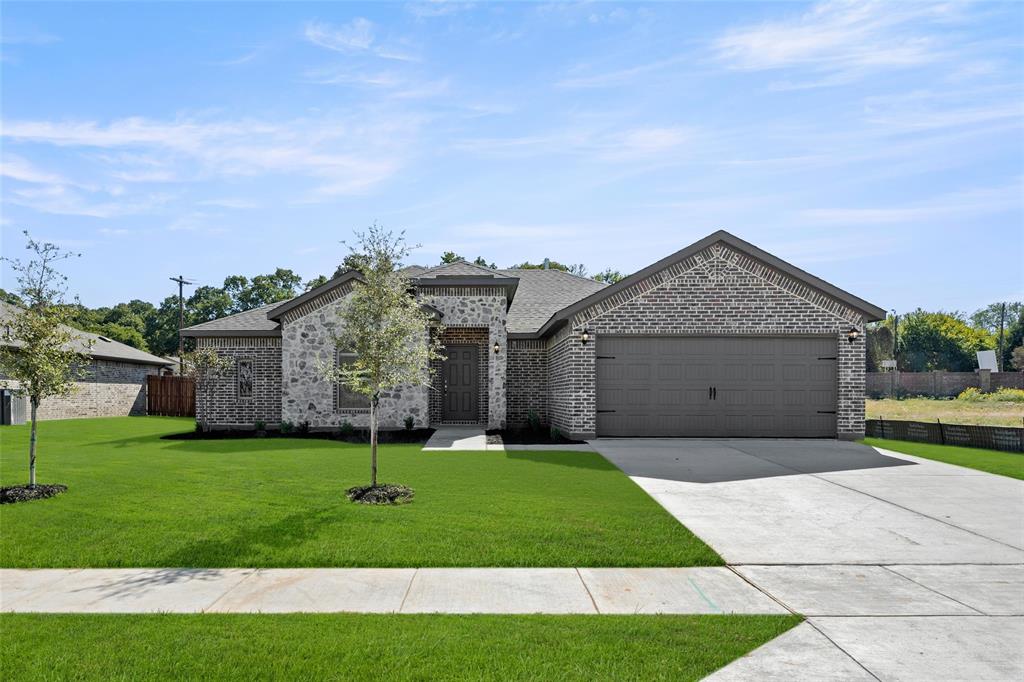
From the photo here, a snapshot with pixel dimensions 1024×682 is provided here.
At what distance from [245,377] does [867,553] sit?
18.4 m

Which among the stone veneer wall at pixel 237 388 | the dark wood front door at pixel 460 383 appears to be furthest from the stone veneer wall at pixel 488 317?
the stone veneer wall at pixel 237 388

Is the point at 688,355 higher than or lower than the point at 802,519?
higher

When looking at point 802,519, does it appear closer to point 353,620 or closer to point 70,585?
point 353,620

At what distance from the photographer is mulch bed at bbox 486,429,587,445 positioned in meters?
15.4

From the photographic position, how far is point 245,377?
20.3m

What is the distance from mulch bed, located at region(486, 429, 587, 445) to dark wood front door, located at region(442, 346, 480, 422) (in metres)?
2.41

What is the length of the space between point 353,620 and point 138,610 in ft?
5.75

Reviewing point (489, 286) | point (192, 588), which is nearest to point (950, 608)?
point (192, 588)

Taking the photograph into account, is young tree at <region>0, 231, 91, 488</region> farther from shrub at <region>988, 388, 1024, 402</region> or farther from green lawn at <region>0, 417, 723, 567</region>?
shrub at <region>988, 388, 1024, 402</region>

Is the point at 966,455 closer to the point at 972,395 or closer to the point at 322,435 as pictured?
the point at 322,435

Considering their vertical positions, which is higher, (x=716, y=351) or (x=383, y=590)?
(x=716, y=351)

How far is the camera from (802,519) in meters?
7.97

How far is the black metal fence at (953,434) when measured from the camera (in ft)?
49.0

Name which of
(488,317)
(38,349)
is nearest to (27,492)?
(38,349)
